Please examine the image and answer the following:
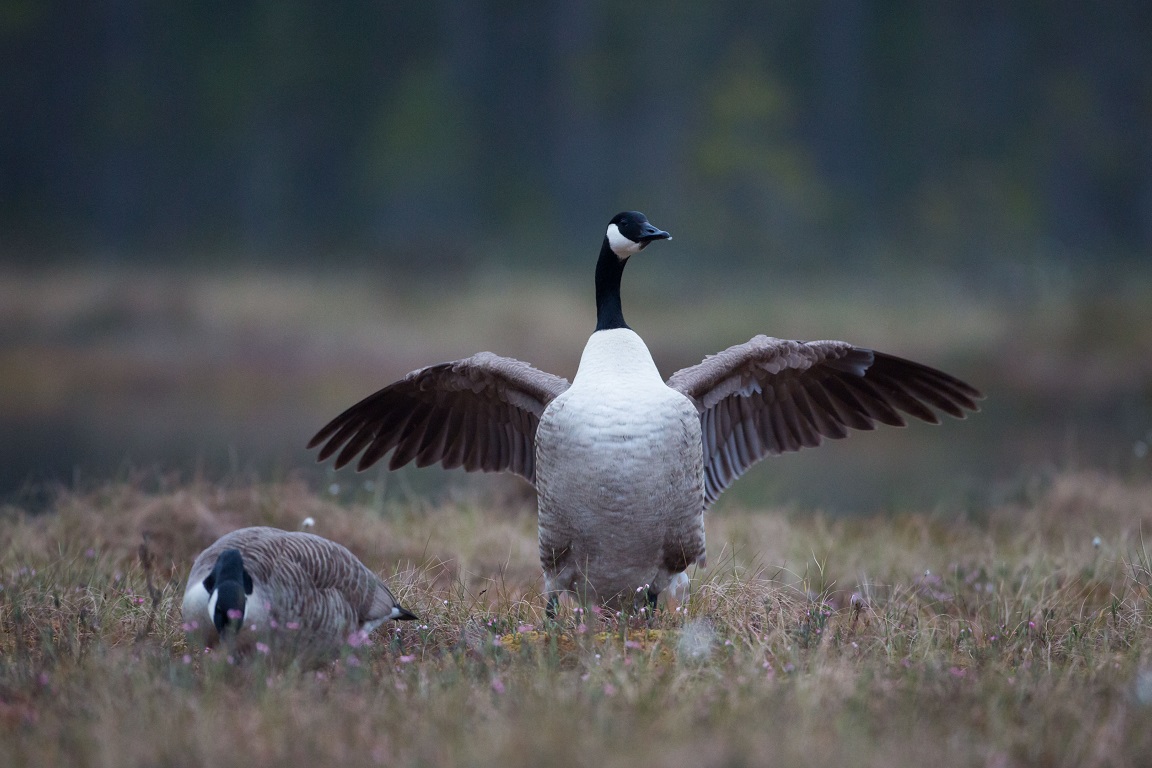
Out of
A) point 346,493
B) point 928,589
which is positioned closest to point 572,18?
point 346,493

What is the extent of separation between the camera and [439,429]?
6723 millimetres

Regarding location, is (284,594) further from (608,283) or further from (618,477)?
(608,283)

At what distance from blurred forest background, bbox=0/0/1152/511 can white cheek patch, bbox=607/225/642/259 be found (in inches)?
473

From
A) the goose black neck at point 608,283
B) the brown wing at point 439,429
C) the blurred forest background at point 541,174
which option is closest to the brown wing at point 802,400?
the goose black neck at point 608,283

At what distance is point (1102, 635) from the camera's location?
5137 millimetres

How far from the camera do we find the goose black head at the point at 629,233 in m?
6.01

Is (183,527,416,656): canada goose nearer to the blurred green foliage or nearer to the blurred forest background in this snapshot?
the blurred forest background

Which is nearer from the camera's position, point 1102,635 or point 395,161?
point 1102,635

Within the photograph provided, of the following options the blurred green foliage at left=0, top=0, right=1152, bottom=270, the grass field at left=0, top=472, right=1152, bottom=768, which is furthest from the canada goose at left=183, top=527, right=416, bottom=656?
the blurred green foliage at left=0, top=0, right=1152, bottom=270

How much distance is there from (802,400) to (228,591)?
3.43 meters

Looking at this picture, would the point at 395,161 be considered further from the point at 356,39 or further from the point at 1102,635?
the point at 1102,635

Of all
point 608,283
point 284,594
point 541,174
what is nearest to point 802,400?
point 608,283

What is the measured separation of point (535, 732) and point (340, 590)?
1.64 metres

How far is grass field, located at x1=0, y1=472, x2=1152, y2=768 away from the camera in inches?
138
